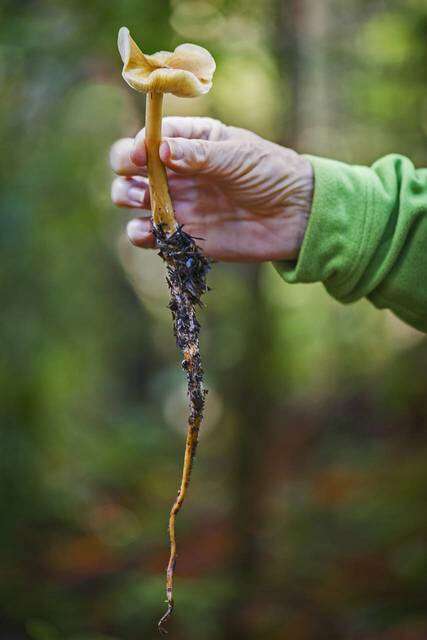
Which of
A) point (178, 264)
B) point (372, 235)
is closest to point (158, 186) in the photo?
point (178, 264)

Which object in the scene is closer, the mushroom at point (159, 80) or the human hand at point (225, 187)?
the mushroom at point (159, 80)

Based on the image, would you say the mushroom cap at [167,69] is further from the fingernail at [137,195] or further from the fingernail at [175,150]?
the fingernail at [137,195]

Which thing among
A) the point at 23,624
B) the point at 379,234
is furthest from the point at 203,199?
the point at 23,624

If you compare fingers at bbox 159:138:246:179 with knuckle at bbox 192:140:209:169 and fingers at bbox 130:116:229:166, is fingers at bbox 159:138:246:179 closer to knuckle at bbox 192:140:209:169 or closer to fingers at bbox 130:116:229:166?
knuckle at bbox 192:140:209:169

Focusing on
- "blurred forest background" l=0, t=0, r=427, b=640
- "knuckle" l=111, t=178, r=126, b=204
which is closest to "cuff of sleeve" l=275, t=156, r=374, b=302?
"knuckle" l=111, t=178, r=126, b=204

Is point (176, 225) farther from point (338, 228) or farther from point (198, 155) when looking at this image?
point (338, 228)

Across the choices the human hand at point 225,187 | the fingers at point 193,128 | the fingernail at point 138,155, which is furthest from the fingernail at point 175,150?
the fingers at point 193,128
